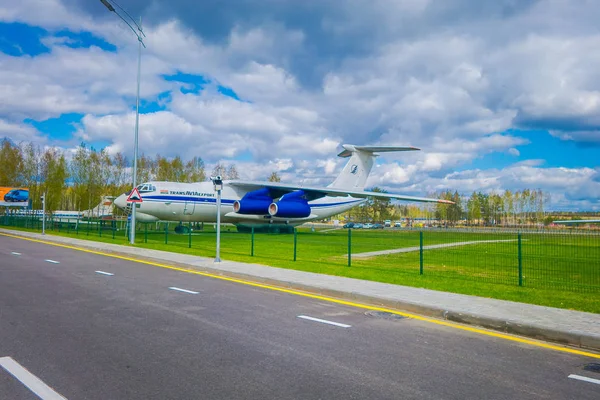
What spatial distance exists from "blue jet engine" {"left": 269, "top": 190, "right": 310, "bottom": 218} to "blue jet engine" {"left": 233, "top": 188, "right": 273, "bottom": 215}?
0.51 metres

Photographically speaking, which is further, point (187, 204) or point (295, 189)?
point (295, 189)

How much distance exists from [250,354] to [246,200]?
26.4m

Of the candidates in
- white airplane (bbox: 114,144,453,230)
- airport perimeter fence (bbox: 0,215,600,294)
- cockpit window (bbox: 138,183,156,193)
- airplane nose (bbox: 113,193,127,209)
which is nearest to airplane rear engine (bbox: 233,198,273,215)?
white airplane (bbox: 114,144,453,230)

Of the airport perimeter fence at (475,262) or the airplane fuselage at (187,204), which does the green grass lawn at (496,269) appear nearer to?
the airport perimeter fence at (475,262)

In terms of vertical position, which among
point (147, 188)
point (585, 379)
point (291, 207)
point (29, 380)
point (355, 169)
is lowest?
point (585, 379)

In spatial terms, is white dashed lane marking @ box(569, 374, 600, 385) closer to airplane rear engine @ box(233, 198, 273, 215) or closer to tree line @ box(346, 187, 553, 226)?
airplane rear engine @ box(233, 198, 273, 215)

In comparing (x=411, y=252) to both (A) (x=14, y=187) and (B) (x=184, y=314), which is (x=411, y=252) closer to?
(B) (x=184, y=314)

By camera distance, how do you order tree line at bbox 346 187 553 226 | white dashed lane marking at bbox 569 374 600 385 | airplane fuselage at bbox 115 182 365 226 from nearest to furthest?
white dashed lane marking at bbox 569 374 600 385 → airplane fuselage at bbox 115 182 365 226 → tree line at bbox 346 187 553 226

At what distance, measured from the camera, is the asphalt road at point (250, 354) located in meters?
4.61

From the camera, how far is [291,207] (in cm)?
3244

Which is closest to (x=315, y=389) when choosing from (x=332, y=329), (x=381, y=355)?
(x=381, y=355)

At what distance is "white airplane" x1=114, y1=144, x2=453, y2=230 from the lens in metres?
29.6

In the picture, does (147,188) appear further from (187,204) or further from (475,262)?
(475,262)

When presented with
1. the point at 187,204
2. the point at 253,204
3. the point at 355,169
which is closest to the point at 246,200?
the point at 253,204
